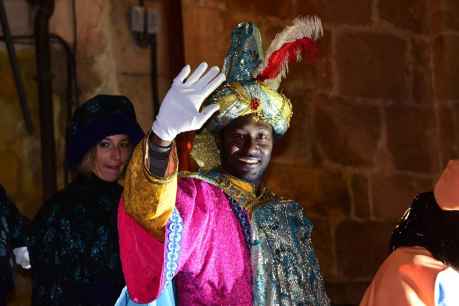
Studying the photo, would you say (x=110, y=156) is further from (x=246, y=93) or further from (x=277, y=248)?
(x=277, y=248)

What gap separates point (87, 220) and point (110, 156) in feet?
0.86

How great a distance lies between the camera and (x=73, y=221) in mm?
3391

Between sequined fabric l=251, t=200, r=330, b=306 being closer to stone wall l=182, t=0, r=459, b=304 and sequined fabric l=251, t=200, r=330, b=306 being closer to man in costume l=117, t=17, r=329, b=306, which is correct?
man in costume l=117, t=17, r=329, b=306

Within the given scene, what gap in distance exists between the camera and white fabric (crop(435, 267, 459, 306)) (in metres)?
2.58

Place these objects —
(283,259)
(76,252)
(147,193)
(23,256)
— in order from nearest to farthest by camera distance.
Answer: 1. (147,193)
2. (283,259)
3. (76,252)
4. (23,256)

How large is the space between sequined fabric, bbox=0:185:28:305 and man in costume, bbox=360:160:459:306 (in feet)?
4.21

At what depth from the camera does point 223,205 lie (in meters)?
2.92

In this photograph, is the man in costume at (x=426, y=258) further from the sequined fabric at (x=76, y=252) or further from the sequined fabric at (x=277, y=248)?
the sequined fabric at (x=76, y=252)

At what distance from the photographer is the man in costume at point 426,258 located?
258cm

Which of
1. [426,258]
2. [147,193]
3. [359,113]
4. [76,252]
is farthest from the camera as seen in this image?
[359,113]

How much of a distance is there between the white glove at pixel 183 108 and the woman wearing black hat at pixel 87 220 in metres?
0.94

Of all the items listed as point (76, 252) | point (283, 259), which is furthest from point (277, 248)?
point (76, 252)

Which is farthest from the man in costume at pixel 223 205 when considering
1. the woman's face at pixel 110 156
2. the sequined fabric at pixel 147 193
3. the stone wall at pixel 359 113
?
the stone wall at pixel 359 113

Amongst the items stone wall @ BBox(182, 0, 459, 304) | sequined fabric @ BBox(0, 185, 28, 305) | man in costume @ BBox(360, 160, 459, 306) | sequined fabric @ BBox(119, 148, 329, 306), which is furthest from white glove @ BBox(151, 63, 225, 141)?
stone wall @ BBox(182, 0, 459, 304)
